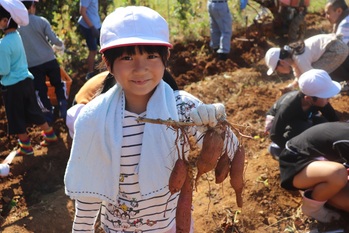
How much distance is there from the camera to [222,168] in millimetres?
1774

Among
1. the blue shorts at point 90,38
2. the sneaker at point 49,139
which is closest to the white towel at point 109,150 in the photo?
the sneaker at point 49,139

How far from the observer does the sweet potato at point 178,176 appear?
5.45 feet

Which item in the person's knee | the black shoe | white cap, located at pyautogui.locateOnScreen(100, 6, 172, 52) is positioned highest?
white cap, located at pyautogui.locateOnScreen(100, 6, 172, 52)

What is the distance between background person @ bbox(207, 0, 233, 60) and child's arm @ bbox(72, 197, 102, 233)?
489 centimetres

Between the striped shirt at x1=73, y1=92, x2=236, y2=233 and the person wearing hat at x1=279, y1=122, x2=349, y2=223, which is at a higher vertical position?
the striped shirt at x1=73, y1=92, x2=236, y2=233

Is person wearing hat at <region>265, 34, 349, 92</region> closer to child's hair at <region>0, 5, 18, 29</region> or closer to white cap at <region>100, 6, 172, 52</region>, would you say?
child's hair at <region>0, 5, 18, 29</region>

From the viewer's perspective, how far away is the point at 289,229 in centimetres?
320

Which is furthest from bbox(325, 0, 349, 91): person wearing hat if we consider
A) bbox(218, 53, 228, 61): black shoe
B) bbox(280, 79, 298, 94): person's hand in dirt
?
bbox(218, 53, 228, 61): black shoe

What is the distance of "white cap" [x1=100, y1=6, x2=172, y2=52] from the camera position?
157 cm

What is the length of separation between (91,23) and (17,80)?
75.9 inches

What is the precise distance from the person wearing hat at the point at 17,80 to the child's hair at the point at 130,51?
2303 millimetres

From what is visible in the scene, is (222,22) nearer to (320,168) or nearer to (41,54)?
(41,54)

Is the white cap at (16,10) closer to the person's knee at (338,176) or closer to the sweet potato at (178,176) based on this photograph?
the sweet potato at (178,176)

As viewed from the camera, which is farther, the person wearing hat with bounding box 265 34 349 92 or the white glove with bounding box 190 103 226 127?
the person wearing hat with bounding box 265 34 349 92
